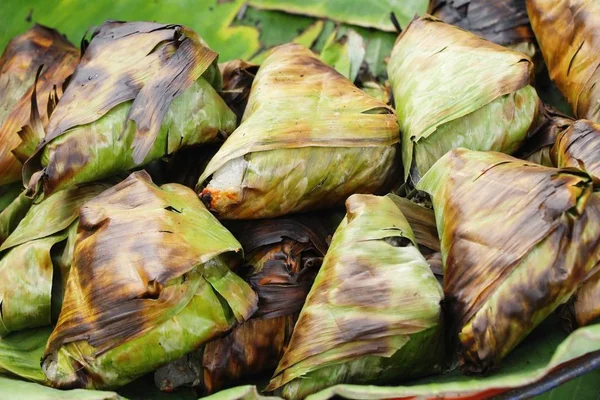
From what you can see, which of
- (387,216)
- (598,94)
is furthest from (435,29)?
(387,216)

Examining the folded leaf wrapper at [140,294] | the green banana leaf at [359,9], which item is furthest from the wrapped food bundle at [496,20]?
the folded leaf wrapper at [140,294]

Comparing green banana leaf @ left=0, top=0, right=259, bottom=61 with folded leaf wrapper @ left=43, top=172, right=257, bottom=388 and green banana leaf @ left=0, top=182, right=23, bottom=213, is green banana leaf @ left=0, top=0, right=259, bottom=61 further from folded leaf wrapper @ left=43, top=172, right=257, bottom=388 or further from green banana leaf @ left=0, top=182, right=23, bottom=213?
folded leaf wrapper @ left=43, top=172, right=257, bottom=388

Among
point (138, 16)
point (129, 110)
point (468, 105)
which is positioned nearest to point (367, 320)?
point (468, 105)

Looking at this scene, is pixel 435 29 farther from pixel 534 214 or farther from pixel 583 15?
pixel 534 214

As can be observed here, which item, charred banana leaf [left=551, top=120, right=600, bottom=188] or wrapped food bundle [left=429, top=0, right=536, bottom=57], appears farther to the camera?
wrapped food bundle [left=429, top=0, right=536, bottom=57]

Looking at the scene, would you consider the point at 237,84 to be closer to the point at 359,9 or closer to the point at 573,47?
the point at 359,9


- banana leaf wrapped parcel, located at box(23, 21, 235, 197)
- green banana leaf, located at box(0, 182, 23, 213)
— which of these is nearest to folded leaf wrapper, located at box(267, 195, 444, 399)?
banana leaf wrapped parcel, located at box(23, 21, 235, 197)
